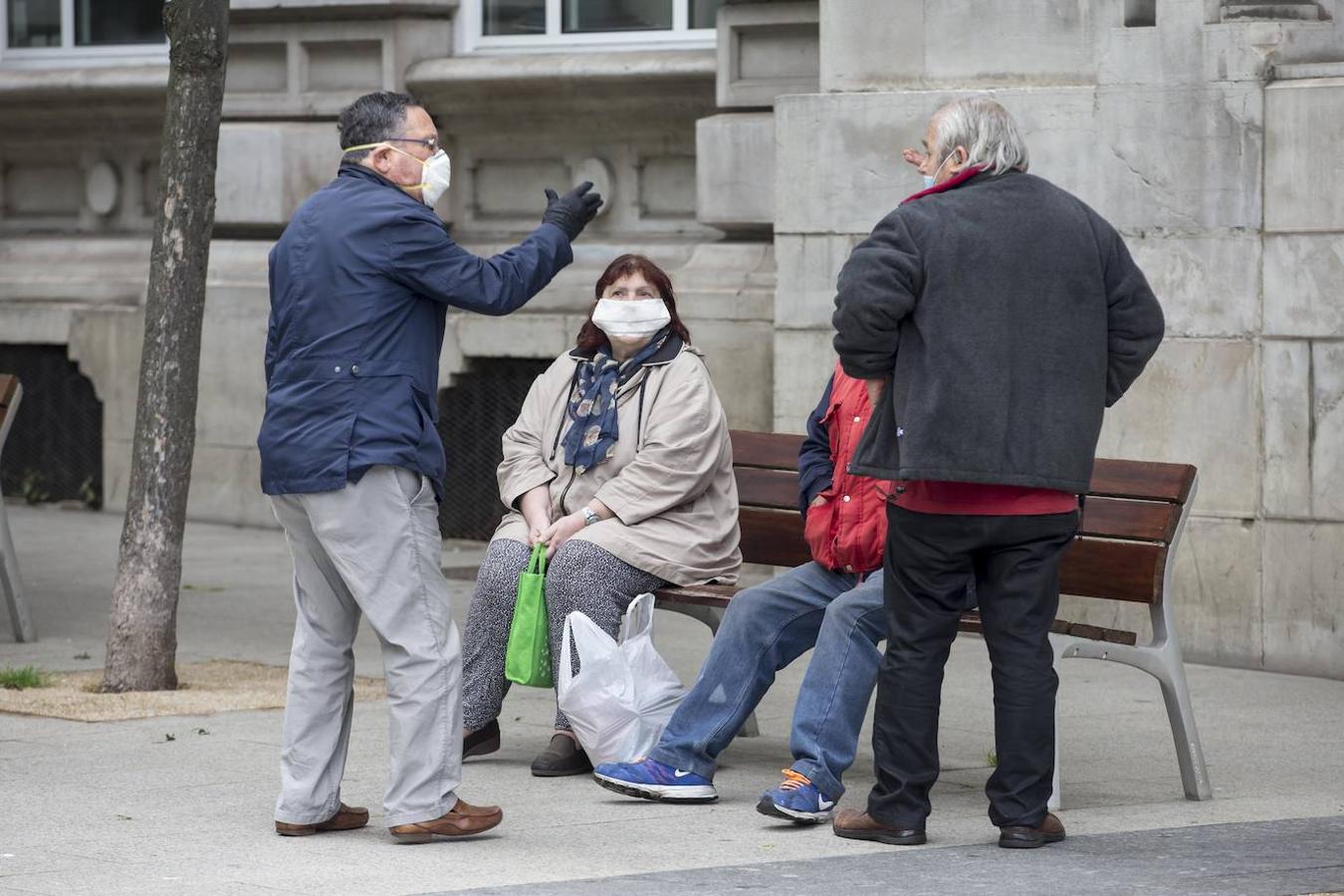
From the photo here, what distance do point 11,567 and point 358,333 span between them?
3.64m

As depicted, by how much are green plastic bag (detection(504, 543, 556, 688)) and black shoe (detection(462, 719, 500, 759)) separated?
0.17 metres

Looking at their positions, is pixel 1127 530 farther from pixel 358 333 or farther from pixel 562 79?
pixel 562 79

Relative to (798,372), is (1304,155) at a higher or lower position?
higher

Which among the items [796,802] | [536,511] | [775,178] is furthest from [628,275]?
[775,178]

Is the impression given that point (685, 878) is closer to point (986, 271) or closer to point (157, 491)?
point (986, 271)

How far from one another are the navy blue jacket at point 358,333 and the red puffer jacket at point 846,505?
3.39 feet

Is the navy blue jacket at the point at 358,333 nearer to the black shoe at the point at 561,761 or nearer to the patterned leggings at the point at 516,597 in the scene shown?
the patterned leggings at the point at 516,597

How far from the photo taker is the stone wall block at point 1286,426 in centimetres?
822

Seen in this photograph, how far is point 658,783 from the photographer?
6.01 metres

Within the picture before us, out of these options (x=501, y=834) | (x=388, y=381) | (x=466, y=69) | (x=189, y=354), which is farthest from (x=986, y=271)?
(x=466, y=69)

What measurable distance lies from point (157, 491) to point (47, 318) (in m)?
5.61

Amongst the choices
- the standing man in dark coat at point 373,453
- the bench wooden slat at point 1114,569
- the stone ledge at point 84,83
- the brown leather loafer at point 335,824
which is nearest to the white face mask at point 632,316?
the standing man in dark coat at point 373,453

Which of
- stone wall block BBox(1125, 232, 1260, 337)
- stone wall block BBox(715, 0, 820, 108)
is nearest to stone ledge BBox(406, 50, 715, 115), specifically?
stone wall block BBox(715, 0, 820, 108)

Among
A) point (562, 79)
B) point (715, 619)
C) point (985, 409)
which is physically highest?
point (562, 79)
